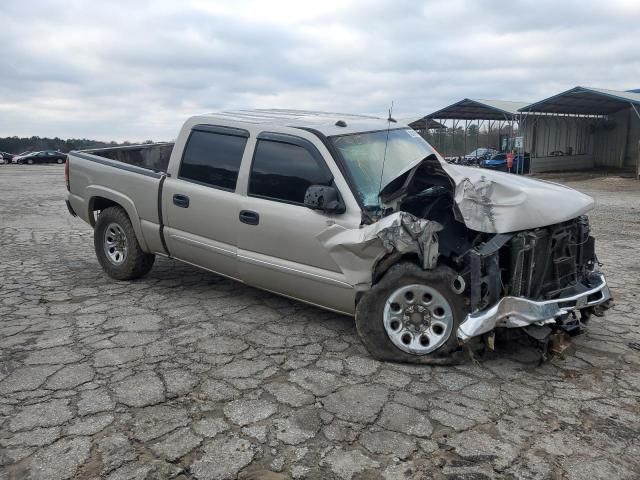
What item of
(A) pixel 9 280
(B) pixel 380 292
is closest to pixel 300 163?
(B) pixel 380 292

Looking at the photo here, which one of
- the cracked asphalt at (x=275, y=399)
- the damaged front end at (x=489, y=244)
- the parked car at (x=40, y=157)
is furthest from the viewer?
the parked car at (x=40, y=157)

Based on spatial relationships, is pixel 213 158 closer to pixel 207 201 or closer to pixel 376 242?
pixel 207 201

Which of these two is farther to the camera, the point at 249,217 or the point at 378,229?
the point at 249,217

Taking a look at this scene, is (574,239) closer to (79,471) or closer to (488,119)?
(79,471)

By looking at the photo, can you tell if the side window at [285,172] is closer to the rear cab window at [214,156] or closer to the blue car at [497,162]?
the rear cab window at [214,156]

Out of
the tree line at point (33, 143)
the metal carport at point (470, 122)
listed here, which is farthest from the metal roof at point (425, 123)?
the tree line at point (33, 143)

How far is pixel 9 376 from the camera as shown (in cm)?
377

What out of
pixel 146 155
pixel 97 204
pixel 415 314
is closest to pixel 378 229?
pixel 415 314

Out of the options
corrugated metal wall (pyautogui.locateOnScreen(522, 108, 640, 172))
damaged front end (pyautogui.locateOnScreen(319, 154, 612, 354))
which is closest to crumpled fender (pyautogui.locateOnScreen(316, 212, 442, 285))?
damaged front end (pyautogui.locateOnScreen(319, 154, 612, 354))

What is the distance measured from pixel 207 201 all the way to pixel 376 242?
1861mm

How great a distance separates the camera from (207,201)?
4996 mm

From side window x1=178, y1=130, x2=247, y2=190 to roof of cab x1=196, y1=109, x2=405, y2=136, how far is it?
0.23 m

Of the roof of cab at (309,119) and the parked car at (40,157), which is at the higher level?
the roof of cab at (309,119)

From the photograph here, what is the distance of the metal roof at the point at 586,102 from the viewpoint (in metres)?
22.4
